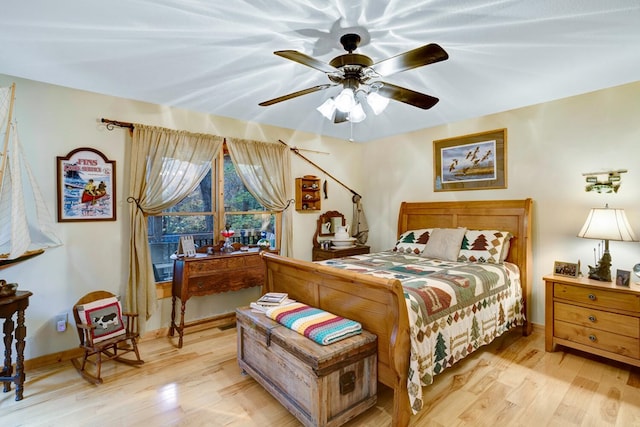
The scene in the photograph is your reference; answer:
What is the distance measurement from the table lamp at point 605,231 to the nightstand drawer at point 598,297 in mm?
203

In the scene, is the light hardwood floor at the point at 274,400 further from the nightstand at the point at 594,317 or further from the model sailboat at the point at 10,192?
the model sailboat at the point at 10,192

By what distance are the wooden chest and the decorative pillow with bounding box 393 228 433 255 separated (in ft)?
6.57

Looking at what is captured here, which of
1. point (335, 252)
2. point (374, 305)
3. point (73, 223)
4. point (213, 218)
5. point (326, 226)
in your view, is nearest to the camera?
point (374, 305)

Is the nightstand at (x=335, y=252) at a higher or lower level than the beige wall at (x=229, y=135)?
lower

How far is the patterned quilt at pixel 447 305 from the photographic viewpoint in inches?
79.2

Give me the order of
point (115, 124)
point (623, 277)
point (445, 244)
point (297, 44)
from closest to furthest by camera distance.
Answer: point (297, 44)
point (623, 277)
point (115, 124)
point (445, 244)

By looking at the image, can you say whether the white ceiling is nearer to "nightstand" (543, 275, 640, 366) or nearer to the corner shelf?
the corner shelf

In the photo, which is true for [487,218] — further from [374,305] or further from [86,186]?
[86,186]

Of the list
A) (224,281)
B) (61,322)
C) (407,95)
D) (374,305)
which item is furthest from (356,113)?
(61,322)

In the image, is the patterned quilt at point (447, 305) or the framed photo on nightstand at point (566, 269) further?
the framed photo on nightstand at point (566, 269)

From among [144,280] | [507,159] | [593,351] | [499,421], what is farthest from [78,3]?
[593,351]

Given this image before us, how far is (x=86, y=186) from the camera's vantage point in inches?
116

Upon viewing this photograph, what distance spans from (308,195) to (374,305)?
8.50 ft

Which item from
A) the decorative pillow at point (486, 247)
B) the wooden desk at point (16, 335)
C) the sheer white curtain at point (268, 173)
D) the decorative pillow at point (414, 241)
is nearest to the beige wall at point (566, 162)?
the decorative pillow at point (486, 247)
